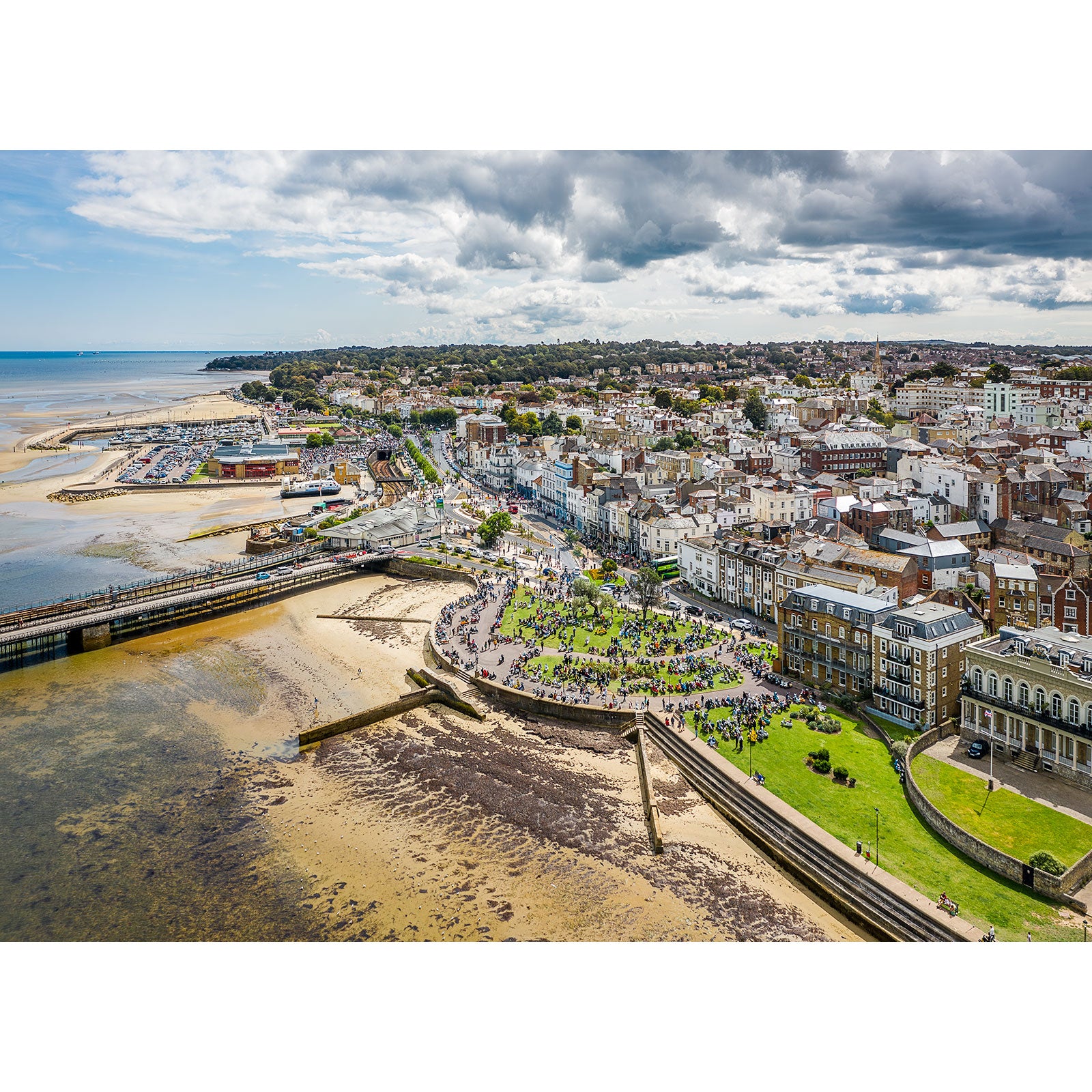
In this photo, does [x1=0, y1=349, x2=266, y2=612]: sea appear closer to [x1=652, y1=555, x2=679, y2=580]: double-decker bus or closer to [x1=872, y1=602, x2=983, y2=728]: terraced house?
[x1=652, y1=555, x2=679, y2=580]: double-decker bus

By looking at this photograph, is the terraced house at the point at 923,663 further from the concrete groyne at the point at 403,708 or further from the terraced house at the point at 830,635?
the concrete groyne at the point at 403,708

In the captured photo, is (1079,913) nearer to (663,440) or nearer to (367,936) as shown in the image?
(367,936)

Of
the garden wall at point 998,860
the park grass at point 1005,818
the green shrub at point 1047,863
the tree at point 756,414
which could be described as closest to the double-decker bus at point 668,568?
the park grass at point 1005,818

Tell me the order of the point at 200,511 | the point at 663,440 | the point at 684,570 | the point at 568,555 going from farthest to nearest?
the point at 663,440
the point at 200,511
the point at 568,555
the point at 684,570

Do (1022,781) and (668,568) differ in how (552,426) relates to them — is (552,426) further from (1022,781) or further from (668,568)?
(1022,781)

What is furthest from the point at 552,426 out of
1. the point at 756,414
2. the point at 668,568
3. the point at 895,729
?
the point at 895,729

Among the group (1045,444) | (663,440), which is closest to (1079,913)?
(1045,444)
